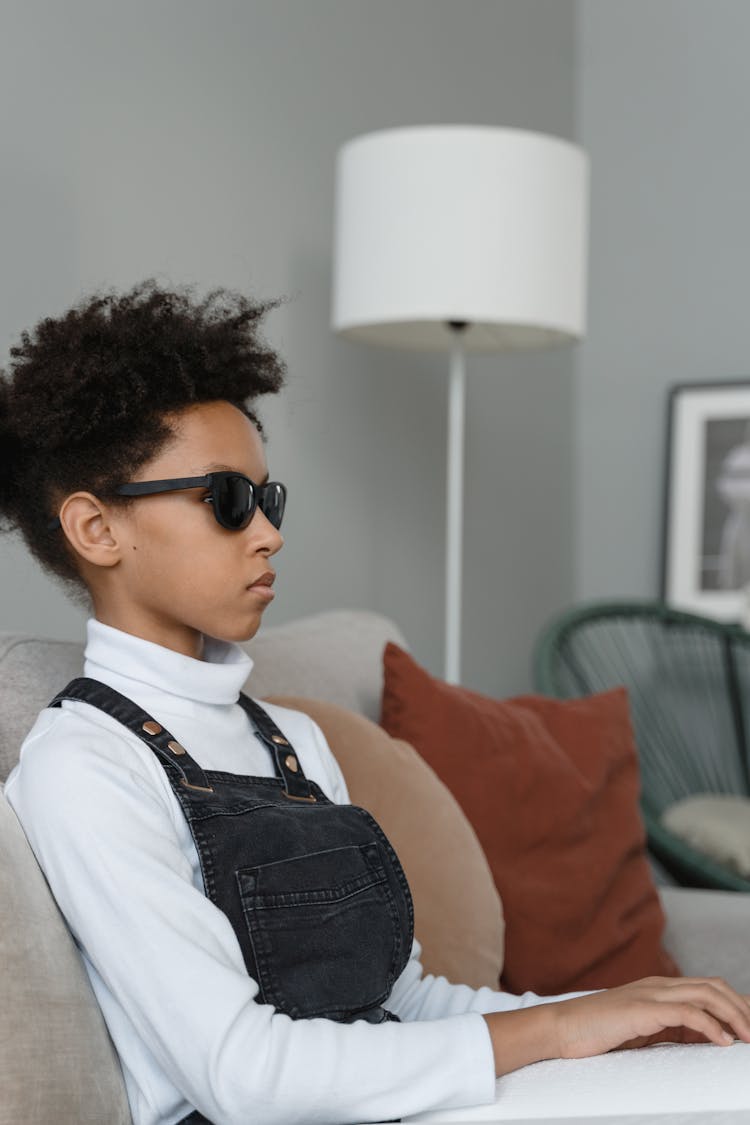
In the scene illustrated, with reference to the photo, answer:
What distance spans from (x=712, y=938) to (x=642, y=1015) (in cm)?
80

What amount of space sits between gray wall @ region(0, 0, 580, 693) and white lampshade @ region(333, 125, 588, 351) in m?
0.21

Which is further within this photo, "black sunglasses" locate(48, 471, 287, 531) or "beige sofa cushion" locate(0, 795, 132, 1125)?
"black sunglasses" locate(48, 471, 287, 531)

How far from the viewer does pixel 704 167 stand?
351cm

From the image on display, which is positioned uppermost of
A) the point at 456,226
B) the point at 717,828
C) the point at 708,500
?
the point at 456,226

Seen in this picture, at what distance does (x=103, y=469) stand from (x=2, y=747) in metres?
0.26

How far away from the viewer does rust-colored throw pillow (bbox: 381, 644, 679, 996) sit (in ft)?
5.08

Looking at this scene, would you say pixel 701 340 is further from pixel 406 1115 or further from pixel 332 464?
pixel 406 1115

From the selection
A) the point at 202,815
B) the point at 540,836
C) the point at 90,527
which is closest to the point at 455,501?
the point at 540,836

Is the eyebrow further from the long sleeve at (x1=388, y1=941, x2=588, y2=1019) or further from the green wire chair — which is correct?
the green wire chair

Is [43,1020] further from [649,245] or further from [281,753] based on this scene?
[649,245]

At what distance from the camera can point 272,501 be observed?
1127 mm

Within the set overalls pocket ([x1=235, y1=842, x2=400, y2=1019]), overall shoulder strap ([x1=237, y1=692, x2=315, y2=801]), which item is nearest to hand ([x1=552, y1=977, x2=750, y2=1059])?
overalls pocket ([x1=235, y1=842, x2=400, y2=1019])

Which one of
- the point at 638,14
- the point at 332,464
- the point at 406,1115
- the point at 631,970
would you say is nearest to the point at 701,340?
the point at 638,14

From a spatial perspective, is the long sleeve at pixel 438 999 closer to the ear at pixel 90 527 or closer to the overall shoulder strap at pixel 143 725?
the overall shoulder strap at pixel 143 725
